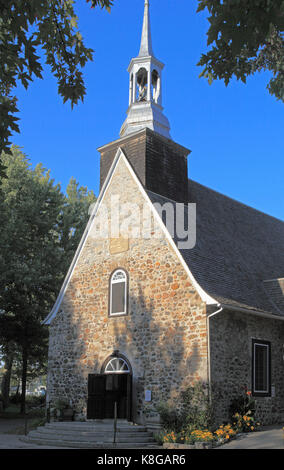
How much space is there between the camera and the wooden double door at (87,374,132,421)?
1570 centimetres

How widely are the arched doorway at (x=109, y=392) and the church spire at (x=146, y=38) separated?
1222cm

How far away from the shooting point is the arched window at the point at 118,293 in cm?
1675

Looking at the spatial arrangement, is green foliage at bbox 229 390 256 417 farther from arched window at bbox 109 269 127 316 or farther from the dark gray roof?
arched window at bbox 109 269 127 316

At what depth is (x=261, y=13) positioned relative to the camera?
4621 millimetres

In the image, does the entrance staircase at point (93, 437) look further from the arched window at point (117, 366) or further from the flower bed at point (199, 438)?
the arched window at point (117, 366)

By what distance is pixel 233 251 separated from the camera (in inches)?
728

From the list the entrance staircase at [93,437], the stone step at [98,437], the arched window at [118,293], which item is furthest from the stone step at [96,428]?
the arched window at [118,293]

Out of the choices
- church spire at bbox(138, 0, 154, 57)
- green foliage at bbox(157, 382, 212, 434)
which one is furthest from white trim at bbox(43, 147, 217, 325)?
church spire at bbox(138, 0, 154, 57)

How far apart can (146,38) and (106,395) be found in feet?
47.8

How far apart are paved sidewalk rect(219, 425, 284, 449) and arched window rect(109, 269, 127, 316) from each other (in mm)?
5652

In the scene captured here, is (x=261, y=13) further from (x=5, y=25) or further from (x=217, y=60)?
(x=5, y=25)

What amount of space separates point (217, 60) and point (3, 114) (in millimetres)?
2814

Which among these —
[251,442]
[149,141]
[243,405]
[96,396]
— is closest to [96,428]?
[96,396]

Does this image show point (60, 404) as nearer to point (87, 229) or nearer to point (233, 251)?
point (87, 229)
